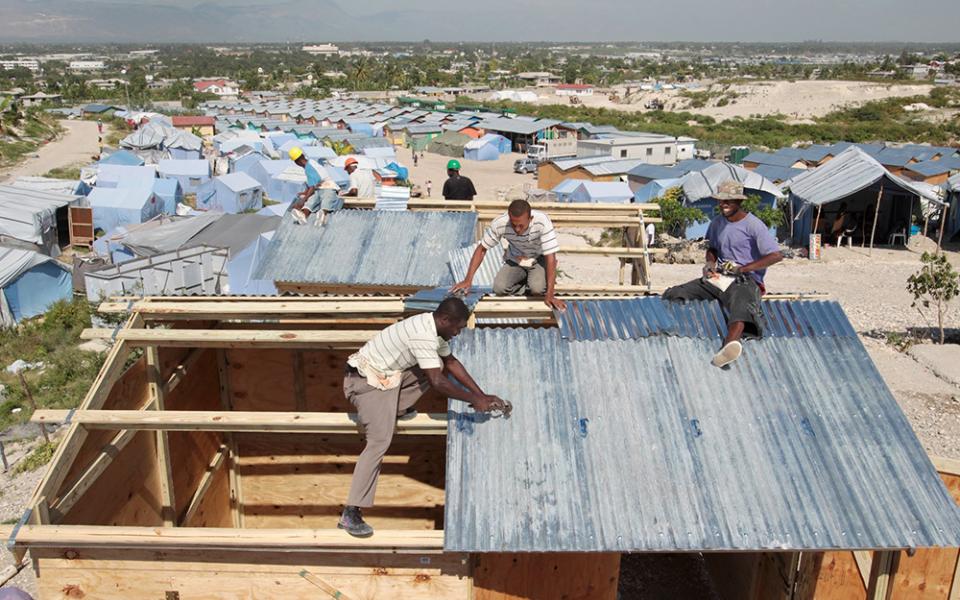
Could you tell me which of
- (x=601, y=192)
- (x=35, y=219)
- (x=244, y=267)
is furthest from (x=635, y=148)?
(x=35, y=219)

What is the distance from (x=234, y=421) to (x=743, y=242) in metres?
4.51

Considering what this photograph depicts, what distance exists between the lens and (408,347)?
5.23 m

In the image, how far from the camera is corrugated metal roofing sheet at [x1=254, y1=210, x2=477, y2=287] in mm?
11375

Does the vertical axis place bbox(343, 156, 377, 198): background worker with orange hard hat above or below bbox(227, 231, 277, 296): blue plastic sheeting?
above

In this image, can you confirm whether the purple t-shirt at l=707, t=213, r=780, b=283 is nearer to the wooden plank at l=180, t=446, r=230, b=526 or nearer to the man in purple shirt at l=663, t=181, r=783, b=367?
the man in purple shirt at l=663, t=181, r=783, b=367

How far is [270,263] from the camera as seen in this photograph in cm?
1169

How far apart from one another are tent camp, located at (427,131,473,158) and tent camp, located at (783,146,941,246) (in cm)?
3472

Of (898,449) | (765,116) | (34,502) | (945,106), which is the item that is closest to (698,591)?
(898,449)

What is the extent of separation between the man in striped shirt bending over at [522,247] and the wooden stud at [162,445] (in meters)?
3.03

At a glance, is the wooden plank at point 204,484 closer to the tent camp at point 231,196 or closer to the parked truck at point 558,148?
the tent camp at point 231,196

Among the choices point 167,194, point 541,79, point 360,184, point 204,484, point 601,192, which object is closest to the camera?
point 204,484

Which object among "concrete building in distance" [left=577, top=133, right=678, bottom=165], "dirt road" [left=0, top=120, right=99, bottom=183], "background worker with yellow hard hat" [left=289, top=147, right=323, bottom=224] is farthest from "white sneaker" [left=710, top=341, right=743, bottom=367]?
"dirt road" [left=0, top=120, right=99, bottom=183]

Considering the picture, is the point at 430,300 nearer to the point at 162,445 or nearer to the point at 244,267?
the point at 162,445

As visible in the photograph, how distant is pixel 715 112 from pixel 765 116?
789 cm
